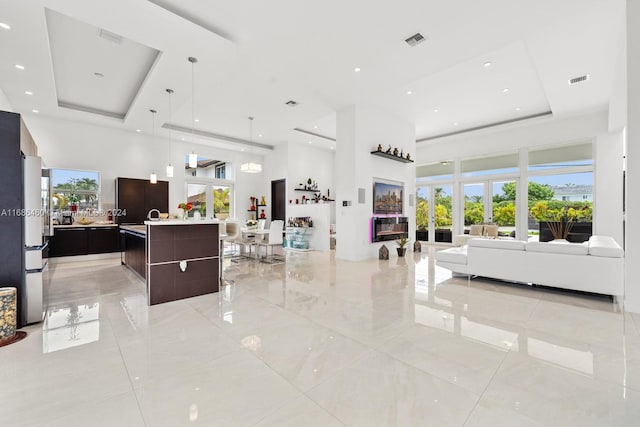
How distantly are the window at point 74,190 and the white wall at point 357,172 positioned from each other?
20.5 feet

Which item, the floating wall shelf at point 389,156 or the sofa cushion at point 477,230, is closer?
the floating wall shelf at point 389,156

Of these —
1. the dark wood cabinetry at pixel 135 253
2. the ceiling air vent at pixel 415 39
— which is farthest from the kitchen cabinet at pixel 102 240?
the ceiling air vent at pixel 415 39

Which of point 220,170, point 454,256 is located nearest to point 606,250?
point 454,256

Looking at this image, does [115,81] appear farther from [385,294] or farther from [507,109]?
[507,109]

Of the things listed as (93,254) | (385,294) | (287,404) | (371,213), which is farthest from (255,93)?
(287,404)

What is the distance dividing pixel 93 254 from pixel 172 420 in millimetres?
7113

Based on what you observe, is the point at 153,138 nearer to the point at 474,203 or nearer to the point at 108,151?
the point at 108,151

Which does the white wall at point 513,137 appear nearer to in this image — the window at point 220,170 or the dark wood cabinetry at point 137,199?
the window at point 220,170

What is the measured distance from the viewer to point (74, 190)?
286 inches

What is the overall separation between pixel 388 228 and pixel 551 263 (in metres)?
3.87

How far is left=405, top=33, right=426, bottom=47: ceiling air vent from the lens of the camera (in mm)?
4113

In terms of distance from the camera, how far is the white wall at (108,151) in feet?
22.7

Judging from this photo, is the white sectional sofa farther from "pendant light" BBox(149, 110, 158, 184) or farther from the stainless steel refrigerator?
"pendant light" BBox(149, 110, 158, 184)

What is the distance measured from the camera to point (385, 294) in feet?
13.0
